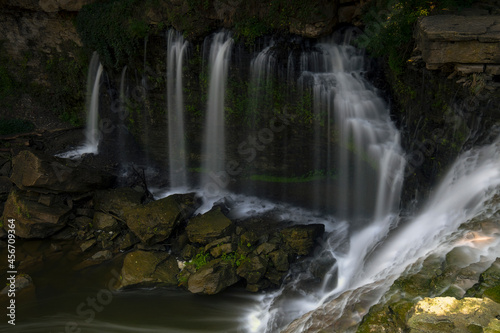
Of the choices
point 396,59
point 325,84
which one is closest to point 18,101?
point 325,84

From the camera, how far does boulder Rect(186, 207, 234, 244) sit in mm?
8312

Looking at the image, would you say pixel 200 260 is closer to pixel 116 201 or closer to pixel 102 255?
pixel 102 255

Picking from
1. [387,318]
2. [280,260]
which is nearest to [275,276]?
[280,260]

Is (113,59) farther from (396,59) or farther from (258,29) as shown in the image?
(396,59)

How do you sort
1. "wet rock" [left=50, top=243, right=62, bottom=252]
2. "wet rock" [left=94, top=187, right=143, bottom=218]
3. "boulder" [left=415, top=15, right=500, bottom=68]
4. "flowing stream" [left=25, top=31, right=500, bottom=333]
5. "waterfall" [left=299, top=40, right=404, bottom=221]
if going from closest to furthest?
"flowing stream" [left=25, top=31, right=500, bottom=333] < "boulder" [left=415, top=15, right=500, bottom=68] < "waterfall" [left=299, top=40, right=404, bottom=221] < "wet rock" [left=50, top=243, right=62, bottom=252] < "wet rock" [left=94, top=187, right=143, bottom=218]

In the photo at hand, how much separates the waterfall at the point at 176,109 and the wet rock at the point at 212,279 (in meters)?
4.73

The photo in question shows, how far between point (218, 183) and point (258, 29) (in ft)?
15.0

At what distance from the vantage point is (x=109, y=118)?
1277 cm

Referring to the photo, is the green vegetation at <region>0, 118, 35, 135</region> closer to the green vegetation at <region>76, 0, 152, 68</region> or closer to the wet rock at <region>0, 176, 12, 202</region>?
the wet rock at <region>0, 176, 12, 202</region>

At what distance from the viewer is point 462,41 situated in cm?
611

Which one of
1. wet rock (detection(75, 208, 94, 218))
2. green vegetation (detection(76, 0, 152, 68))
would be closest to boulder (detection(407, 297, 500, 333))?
wet rock (detection(75, 208, 94, 218))

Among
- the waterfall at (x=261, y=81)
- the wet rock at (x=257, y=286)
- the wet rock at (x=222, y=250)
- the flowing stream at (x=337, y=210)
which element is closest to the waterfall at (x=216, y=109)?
the flowing stream at (x=337, y=210)

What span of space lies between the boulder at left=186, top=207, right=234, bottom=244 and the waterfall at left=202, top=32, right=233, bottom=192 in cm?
255

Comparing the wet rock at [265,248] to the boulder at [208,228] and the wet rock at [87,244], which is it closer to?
the boulder at [208,228]
